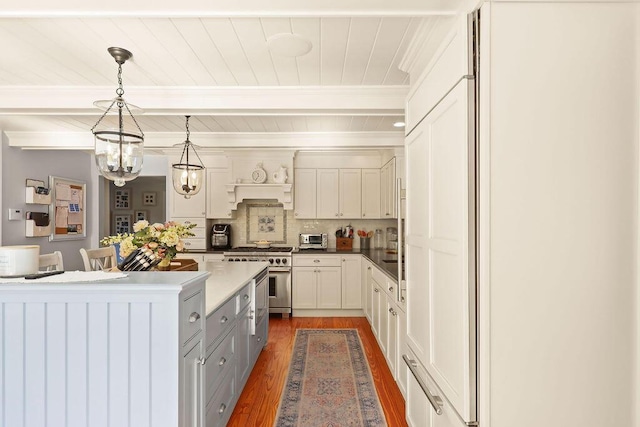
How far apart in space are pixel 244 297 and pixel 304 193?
278 cm

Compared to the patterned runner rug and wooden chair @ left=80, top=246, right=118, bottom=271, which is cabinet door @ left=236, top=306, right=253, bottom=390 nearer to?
the patterned runner rug

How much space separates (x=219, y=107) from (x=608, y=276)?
8.51 ft

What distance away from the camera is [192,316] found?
5.29 ft

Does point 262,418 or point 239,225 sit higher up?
point 239,225

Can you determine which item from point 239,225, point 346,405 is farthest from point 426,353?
point 239,225

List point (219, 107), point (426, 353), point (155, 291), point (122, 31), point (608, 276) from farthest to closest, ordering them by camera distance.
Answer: point (219, 107)
point (122, 31)
point (426, 353)
point (155, 291)
point (608, 276)

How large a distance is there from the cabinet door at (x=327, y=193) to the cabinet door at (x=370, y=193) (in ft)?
1.30

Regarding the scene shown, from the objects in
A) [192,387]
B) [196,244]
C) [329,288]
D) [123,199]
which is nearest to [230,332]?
[192,387]

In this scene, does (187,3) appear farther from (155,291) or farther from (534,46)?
(534,46)

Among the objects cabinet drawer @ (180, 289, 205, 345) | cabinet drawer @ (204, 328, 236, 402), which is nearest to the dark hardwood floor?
cabinet drawer @ (204, 328, 236, 402)

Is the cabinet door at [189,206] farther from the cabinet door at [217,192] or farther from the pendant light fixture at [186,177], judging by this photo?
the pendant light fixture at [186,177]

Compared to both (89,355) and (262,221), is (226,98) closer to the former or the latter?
(89,355)

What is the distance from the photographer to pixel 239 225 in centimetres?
568

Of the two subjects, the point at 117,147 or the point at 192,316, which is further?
the point at 117,147
